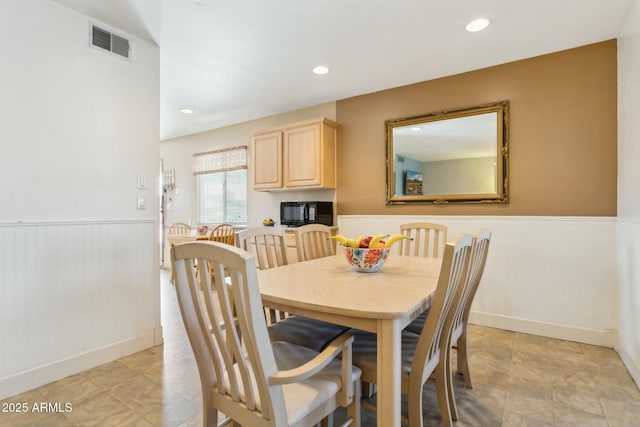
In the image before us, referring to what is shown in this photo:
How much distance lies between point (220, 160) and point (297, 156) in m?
1.84

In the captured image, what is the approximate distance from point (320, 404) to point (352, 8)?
2283 mm

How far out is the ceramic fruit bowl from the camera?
1751mm

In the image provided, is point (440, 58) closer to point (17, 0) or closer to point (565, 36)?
point (565, 36)

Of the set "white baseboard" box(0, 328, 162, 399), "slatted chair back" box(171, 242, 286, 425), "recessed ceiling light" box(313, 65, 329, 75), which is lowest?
"white baseboard" box(0, 328, 162, 399)

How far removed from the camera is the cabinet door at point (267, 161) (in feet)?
13.6

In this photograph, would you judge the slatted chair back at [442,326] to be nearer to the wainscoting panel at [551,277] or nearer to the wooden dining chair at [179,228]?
the wainscoting panel at [551,277]

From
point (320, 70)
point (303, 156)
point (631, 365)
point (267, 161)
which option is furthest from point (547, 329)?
point (267, 161)

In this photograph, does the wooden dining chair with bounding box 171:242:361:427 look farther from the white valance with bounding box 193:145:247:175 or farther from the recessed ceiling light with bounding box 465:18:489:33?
the white valance with bounding box 193:145:247:175

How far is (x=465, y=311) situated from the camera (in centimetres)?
182

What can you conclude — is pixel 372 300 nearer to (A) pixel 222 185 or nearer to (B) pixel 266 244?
(B) pixel 266 244

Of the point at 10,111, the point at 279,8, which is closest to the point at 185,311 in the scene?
the point at 10,111

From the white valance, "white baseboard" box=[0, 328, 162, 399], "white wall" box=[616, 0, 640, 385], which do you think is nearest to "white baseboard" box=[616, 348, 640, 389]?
"white wall" box=[616, 0, 640, 385]

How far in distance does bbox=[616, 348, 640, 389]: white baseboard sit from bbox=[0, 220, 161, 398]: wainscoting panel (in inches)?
130

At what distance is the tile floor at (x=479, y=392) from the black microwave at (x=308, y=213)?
76.7 inches
